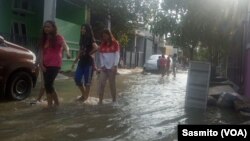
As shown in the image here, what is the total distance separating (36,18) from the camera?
2236 centimetres

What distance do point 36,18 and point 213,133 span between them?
1920cm

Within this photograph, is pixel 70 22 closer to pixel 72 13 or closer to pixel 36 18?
pixel 72 13

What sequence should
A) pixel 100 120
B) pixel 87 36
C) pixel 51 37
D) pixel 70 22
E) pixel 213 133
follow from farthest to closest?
pixel 70 22 < pixel 87 36 < pixel 51 37 < pixel 100 120 < pixel 213 133

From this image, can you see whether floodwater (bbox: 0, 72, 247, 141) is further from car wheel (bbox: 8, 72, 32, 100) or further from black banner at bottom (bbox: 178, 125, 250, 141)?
black banner at bottom (bbox: 178, 125, 250, 141)

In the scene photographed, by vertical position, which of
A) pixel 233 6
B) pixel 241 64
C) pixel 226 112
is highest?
pixel 233 6

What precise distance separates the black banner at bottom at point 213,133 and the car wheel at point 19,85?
6002 mm

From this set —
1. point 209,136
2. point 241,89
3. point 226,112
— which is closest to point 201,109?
point 226,112

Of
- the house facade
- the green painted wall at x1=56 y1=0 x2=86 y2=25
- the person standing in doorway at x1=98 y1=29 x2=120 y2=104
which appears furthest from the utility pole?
the person standing in doorway at x1=98 y1=29 x2=120 y2=104

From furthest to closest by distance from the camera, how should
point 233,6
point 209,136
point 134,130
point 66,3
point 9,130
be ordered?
1. point 66,3
2. point 233,6
3. point 134,130
4. point 9,130
5. point 209,136

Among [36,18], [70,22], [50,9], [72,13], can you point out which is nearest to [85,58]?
[50,9]

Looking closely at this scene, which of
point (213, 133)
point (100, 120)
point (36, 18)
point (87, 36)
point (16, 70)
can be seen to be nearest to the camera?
point (213, 133)

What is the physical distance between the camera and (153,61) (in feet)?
112

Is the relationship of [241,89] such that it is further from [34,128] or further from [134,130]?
[34,128]

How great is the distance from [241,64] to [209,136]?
10410 millimetres
